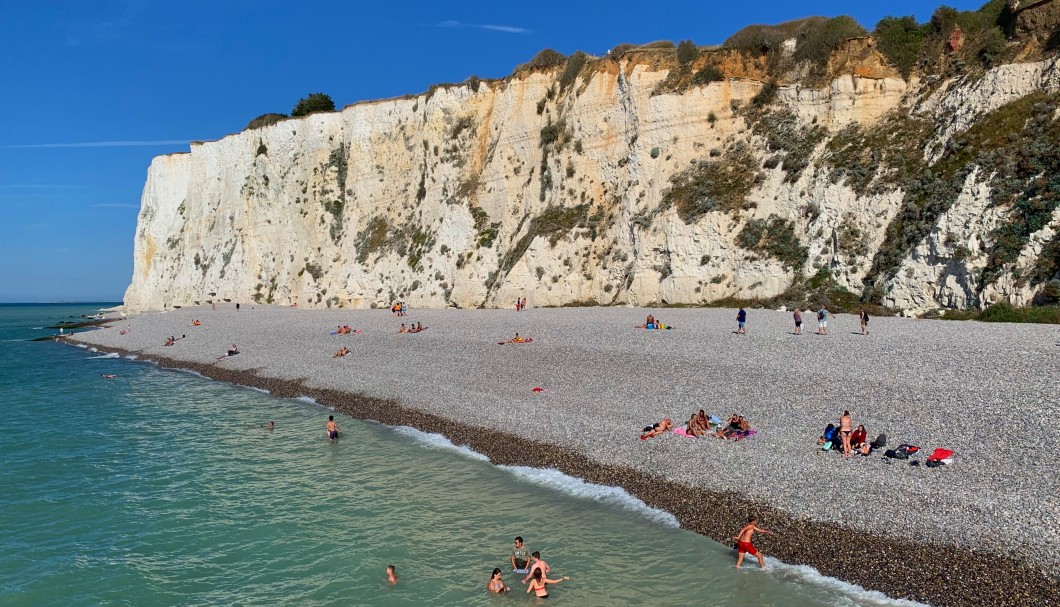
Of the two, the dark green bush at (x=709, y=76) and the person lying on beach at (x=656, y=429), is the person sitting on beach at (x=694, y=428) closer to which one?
the person lying on beach at (x=656, y=429)

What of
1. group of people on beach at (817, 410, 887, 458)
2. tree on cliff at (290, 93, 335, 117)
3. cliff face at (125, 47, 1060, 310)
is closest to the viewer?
group of people on beach at (817, 410, 887, 458)

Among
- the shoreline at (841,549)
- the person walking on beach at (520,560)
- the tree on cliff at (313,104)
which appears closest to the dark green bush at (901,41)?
the shoreline at (841,549)

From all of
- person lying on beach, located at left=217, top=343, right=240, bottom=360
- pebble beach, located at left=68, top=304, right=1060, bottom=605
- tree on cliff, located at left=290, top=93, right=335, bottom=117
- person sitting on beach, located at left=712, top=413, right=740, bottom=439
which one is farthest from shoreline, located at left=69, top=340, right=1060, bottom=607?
tree on cliff, located at left=290, top=93, right=335, bottom=117

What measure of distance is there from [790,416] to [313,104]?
5988 centimetres

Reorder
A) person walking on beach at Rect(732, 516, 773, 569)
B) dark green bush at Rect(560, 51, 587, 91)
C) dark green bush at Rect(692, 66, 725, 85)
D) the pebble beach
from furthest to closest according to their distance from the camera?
dark green bush at Rect(560, 51, 587, 91), dark green bush at Rect(692, 66, 725, 85), person walking on beach at Rect(732, 516, 773, 569), the pebble beach

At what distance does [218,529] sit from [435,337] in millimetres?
16345

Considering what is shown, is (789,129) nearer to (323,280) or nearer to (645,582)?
(645,582)

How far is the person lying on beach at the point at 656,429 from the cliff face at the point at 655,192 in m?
14.6

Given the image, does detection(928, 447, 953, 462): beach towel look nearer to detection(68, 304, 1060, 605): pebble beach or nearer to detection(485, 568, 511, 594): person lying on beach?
detection(68, 304, 1060, 605): pebble beach

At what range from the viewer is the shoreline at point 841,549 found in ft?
26.7

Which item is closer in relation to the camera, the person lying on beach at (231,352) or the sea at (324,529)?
the sea at (324,529)

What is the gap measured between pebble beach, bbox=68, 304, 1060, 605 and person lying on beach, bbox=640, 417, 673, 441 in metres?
0.24

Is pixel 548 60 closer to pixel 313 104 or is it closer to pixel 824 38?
pixel 824 38

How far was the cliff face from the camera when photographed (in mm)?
24019
